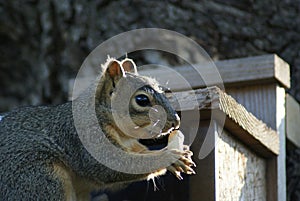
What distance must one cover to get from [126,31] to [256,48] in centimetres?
70

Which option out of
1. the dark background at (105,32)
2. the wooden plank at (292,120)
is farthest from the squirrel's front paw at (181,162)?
the dark background at (105,32)

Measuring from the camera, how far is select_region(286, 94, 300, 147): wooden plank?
384 centimetres

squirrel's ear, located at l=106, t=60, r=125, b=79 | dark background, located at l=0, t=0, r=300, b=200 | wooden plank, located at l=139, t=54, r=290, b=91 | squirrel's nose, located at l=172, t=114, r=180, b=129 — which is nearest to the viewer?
squirrel's nose, located at l=172, t=114, r=180, b=129

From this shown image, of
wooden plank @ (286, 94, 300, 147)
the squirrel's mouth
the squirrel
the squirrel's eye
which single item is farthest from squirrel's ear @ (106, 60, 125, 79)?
wooden plank @ (286, 94, 300, 147)

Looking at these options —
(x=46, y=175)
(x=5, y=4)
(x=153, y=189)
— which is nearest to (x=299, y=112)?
(x=153, y=189)

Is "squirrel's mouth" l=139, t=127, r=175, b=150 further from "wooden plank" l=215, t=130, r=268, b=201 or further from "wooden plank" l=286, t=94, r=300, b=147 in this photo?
"wooden plank" l=286, t=94, r=300, b=147

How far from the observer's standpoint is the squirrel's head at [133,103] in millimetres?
3092

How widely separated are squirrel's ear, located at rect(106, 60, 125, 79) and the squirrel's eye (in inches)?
5.5

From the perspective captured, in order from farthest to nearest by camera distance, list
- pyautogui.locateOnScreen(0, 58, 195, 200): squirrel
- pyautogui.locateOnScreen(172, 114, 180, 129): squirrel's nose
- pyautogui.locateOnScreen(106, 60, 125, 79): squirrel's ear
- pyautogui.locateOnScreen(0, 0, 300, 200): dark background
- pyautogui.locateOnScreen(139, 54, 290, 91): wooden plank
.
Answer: pyautogui.locateOnScreen(0, 0, 300, 200): dark background → pyautogui.locateOnScreen(139, 54, 290, 91): wooden plank → pyautogui.locateOnScreen(106, 60, 125, 79): squirrel's ear → pyautogui.locateOnScreen(0, 58, 195, 200): squirrel → pyautogui.locateOnScreen(172, 114, 180, 129): squirrel's nose

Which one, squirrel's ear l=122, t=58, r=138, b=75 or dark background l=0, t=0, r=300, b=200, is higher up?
dark background l=0, t=0, r=300, b=200

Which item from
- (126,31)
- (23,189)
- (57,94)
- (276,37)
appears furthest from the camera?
(57,94)

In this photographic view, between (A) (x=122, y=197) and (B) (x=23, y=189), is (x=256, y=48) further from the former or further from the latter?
(B) (x=23, y=189)

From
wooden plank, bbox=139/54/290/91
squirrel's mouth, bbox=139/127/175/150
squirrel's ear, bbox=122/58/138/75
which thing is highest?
wooden plank, bbox=139/54/290/91

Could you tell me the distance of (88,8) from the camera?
4793 millimetres
